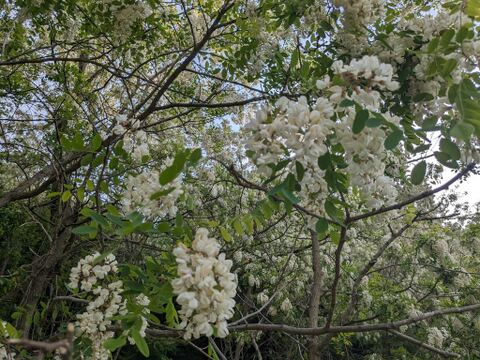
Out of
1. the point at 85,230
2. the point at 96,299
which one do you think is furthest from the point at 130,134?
the point at 96,299

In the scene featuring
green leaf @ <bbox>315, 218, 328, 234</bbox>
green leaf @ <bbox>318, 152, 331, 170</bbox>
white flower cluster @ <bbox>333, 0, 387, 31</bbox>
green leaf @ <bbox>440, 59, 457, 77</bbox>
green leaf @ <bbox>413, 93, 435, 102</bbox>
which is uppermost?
white flower cluster @ <bbox>333, 0, 387, 31</bbox>

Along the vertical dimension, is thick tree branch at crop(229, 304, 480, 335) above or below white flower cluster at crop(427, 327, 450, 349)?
below

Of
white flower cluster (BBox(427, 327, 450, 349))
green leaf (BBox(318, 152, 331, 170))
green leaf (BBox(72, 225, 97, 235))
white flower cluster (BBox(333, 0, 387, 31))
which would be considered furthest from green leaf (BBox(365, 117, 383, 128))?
white flower cluster (BBox(427, 327, 450, 349))

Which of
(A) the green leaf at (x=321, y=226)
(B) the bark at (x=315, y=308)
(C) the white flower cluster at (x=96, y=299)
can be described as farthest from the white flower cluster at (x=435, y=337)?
(C) the white flower cluster at (x=96, y=299)

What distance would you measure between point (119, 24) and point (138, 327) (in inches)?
105

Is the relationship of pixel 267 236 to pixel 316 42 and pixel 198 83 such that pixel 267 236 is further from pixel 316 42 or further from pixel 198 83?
pixel 316 42

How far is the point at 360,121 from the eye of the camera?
1125 mm

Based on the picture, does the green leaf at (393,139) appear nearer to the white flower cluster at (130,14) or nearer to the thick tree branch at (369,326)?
the thick tree branch at (369,326)

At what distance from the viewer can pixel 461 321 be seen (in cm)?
542

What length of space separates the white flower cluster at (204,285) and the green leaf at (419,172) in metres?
0.67

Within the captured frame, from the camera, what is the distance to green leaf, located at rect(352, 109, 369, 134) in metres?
1.12

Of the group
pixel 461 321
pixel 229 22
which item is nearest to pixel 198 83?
pixel 229 22

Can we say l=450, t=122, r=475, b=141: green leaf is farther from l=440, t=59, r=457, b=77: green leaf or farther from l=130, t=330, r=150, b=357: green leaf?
l=130, t=330, r=150, b=357: green leaf

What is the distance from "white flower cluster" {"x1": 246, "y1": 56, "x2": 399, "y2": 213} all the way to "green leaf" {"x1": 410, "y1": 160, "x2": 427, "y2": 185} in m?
0.12
